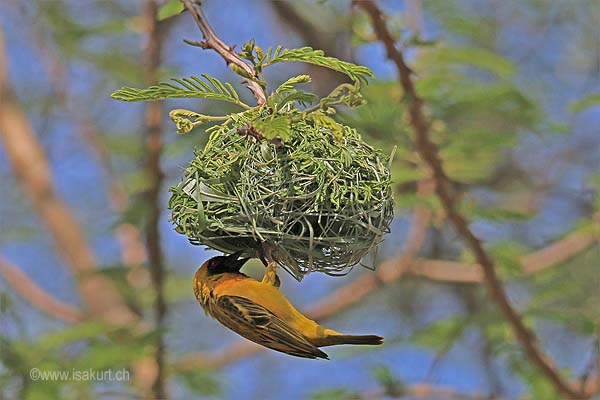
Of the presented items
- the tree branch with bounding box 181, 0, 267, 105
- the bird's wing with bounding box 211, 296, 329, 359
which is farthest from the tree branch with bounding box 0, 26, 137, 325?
the tree branch with bounding box 181, 0, 267, 105

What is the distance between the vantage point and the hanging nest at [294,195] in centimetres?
205

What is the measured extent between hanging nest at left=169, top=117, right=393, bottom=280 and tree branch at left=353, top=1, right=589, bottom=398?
59cm

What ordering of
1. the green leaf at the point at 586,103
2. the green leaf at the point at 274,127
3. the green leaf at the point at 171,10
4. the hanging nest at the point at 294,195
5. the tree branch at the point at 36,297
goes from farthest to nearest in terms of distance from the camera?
the tree branch at the point at 36,297 → the green leaf at the point at 586,103 → the green leaf at the point at 171,10 → the hanging nest at the point at 294,195 → the green leaf at the point at 274,127

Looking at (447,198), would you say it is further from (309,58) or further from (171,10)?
(309,58)

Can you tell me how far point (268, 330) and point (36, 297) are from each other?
12.1 ft

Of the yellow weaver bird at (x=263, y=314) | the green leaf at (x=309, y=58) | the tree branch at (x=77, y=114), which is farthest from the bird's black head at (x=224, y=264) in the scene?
the tree branch at (x=77, y=114)

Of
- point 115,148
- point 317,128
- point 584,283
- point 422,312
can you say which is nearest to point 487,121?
point 584,283

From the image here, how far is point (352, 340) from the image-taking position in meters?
2.34

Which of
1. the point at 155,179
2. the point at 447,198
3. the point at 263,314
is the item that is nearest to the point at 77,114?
the point at 155,179

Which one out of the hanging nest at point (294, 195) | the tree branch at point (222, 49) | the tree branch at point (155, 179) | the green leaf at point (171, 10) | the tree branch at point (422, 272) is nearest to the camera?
the tree branch at point (222, 49)

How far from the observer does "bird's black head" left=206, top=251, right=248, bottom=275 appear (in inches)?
94.7

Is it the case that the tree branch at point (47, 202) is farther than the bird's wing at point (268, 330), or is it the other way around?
the tree branch at point (47, 202)

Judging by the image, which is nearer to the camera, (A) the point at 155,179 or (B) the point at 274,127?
(B) the point at 274,127

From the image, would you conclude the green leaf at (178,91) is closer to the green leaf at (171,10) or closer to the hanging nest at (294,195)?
the hanging nest at (294,195)
